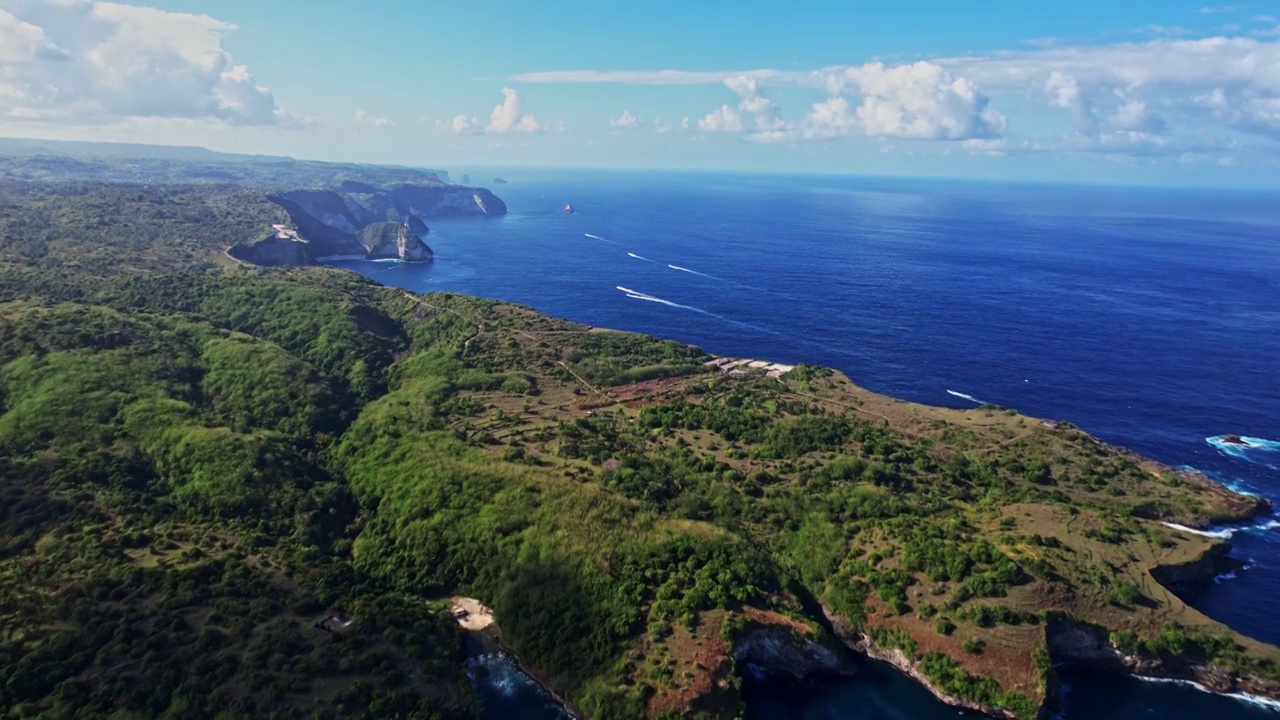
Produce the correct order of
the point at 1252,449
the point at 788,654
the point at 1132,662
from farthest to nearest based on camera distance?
the point at 1252,449 < the point at 1132,662 < the point at 788,654

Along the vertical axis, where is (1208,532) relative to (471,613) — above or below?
above

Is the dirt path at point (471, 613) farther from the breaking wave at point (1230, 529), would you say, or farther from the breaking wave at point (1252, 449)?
the breaking wave at point (1252, 449)

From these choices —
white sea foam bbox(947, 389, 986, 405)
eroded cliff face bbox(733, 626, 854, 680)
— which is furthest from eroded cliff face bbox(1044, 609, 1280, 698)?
white sea foam bbox(947, 389, 986, 405)

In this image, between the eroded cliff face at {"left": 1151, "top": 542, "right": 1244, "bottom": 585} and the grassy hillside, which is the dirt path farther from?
the eroded cliff face at {"left": 1151, "top": 542, "right": 1244, "bottom": 585}

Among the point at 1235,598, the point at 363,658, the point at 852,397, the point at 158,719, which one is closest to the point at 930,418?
the point at 852,397

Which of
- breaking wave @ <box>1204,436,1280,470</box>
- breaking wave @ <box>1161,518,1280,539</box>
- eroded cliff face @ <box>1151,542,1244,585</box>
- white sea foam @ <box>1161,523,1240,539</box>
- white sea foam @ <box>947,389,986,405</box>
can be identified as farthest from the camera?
white sea foam @ <box>947,389,986,405</box>

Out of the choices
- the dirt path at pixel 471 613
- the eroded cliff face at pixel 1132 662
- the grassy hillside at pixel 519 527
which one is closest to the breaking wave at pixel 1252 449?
the grassy hillside at pixel 519 527

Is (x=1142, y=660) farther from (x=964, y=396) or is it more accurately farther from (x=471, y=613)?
(x=964, y=396)

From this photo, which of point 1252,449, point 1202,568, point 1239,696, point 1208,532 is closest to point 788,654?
point 1239,696
